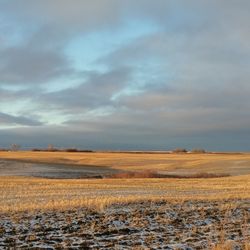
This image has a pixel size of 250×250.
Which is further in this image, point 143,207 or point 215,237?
point 143,207

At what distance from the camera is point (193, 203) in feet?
85.7

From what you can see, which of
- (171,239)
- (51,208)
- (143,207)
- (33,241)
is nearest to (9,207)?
(51,208)

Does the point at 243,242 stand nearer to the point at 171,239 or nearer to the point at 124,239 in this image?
the point at 171,239

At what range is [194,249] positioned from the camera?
14.9 meters

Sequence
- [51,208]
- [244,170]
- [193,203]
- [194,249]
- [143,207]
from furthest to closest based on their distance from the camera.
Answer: [244,170]
[193,203]
[143,207]
[51,208]
[194,249]

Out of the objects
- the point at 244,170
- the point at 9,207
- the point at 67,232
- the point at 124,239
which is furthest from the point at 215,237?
the point at 244,170

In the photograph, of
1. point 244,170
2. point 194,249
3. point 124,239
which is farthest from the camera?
point 244,170

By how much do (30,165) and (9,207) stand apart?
62.9 m

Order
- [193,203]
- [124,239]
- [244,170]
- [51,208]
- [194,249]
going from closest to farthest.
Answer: [194,249]
[124,239]
[51,208]
[193,203]
[244,170]

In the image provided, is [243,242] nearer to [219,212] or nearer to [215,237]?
[215,237]

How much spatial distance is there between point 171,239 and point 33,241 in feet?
14.5

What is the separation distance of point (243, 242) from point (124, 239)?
3759 millimetres

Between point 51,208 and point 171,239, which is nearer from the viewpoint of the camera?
point 171,239

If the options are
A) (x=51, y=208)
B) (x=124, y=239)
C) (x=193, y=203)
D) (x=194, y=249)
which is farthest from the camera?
(x=193, y=203)
